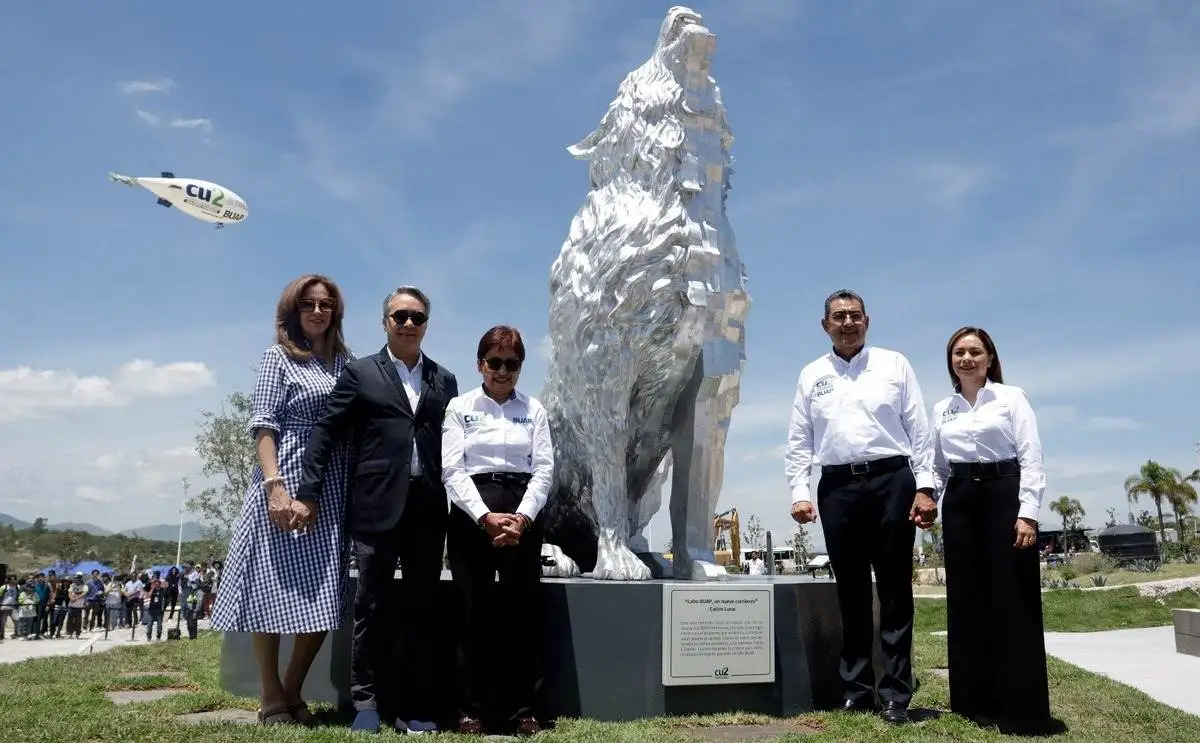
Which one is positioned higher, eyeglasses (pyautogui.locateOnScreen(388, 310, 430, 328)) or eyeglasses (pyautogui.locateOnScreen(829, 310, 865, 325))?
eyeglasses (pyautogui.locateOnScreen(829, 310, 865, 325))

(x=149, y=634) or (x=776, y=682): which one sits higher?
(x=776, y=682)

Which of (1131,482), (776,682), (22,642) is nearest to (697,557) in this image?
(776,682)

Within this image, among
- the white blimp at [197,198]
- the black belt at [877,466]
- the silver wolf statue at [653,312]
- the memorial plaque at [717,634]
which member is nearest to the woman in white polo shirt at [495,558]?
the memorial plaque at [717,634]

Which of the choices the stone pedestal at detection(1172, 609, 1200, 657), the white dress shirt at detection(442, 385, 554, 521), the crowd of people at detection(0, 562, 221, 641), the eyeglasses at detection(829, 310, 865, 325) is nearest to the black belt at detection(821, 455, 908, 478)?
the eyeglasses at detection(829, 310, 865, 325)

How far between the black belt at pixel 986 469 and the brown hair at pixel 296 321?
10.1 feet

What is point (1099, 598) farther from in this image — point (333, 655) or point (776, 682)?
point (333, 655)

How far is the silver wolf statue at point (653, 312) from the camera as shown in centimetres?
501

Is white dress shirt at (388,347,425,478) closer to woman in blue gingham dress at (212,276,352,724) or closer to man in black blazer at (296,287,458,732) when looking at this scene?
man in black blazer at (296,287,458,732)

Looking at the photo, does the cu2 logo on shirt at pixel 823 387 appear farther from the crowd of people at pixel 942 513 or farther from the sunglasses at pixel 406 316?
the sunglasses at pixel 406 316

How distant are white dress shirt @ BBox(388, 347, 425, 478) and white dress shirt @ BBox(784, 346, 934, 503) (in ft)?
5.98

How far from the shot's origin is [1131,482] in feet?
179

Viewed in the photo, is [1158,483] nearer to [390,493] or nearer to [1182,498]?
[1182,498]

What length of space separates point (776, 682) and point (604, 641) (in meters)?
0.92

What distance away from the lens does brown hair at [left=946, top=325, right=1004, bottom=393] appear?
14.1ft
